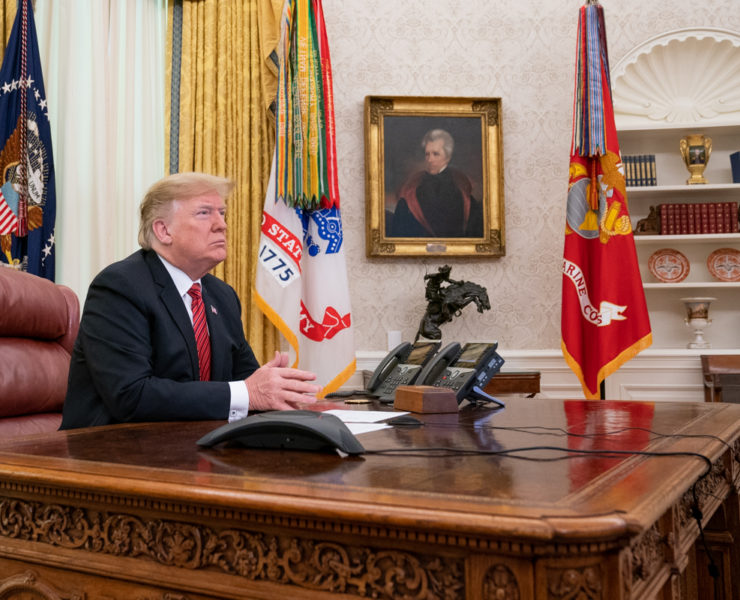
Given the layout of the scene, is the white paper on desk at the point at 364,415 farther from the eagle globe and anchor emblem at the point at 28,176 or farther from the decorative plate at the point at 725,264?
the decorative plate at the point at 725,264

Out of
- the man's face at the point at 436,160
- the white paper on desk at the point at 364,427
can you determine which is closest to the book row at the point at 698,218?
the man's face at the point at 436,160

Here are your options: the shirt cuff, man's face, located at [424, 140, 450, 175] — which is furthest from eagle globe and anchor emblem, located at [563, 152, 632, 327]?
the shirt cuff

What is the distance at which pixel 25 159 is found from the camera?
3.44 m

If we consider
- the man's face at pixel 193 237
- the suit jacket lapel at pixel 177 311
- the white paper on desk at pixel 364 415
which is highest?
the man's face at pixel 193 237

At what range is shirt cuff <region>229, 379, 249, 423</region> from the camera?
1.88 metres

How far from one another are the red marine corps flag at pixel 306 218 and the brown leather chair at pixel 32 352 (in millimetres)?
1786

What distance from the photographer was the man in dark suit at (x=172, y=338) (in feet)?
6.15

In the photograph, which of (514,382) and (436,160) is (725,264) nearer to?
(514,382)

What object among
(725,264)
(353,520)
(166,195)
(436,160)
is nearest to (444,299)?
(436,160)

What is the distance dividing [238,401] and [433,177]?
3.15m

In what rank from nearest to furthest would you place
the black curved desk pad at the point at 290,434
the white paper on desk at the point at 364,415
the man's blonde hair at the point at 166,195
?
the black curved desk pad at the point at 290,434, the white paper on desk at the point at 364,415, the man's blonde hair at the point at 166,195

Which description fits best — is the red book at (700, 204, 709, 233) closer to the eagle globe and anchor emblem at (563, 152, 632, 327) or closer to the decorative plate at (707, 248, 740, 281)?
the decorative plate at (707, 248, 740, 281)

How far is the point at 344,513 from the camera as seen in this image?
81 centimetres

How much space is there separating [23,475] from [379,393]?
131 centimetres
